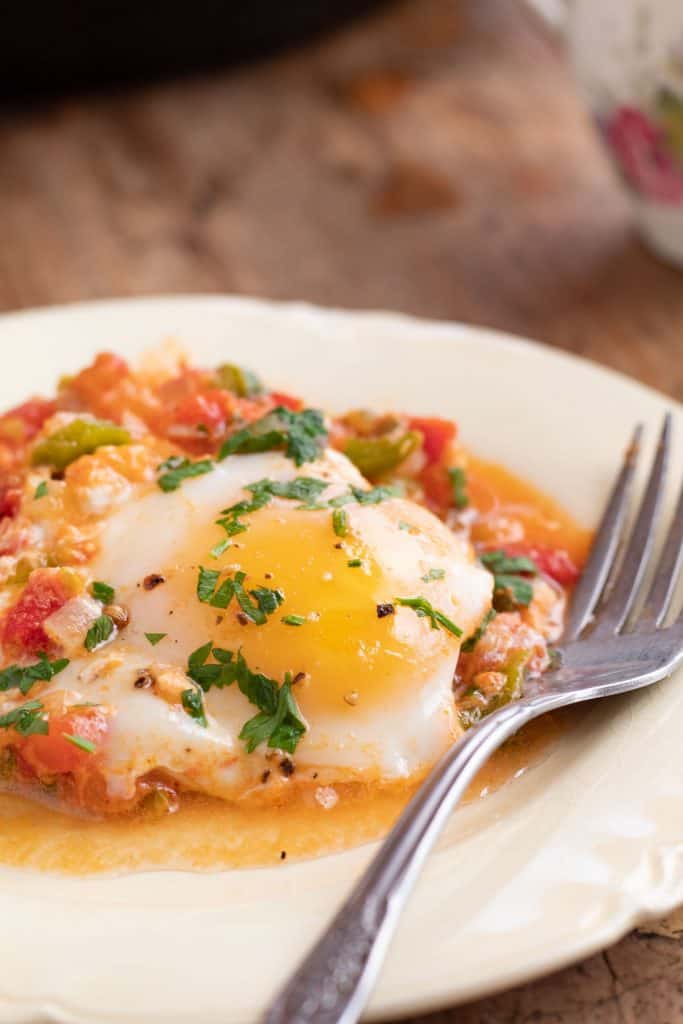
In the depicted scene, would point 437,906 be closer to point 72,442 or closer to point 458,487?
point 458,487

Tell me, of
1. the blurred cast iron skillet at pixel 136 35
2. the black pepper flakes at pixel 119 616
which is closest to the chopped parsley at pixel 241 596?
the black pepper flakes at pixel 119 616

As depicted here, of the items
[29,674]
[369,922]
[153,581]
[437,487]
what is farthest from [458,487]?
[369,922]

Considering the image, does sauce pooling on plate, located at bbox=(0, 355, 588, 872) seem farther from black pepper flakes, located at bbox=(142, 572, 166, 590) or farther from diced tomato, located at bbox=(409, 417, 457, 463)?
diced tomato, located at bbox=(409, 417, 457, 463)

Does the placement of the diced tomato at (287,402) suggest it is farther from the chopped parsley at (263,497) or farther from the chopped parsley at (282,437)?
the chopped parsley at (263,497)

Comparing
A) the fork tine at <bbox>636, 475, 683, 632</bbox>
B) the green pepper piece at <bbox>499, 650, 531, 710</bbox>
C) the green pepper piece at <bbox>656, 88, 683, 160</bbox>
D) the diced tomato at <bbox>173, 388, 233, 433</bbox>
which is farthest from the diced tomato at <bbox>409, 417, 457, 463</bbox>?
the green pepper piece at <bbox>656, 88, 683, 160</bbox>

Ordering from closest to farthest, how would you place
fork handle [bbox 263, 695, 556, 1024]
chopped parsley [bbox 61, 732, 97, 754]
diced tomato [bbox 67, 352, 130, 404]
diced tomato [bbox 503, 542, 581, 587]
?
fork handle [bbox 263, 695, 556, 1024], chopped parsley [bbox 61, 732, 97, 754], diced tomato [bbox 503, 542, 581, 587], diced tomato [bbox 67, 352, 130, 404]

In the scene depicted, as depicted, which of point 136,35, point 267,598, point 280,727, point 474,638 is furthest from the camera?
point 136,35
